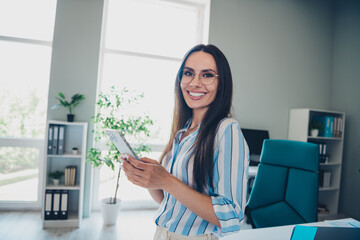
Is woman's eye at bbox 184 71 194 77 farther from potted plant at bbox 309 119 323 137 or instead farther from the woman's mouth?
potted plant at bbox 309 119 323 137

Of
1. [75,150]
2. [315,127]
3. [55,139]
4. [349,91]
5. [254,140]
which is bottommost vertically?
[75,150]

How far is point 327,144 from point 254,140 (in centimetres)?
143

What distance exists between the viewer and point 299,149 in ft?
4.86

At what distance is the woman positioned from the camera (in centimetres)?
70

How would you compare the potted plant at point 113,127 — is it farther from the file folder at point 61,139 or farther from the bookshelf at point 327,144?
the bookshelf at point 327,144

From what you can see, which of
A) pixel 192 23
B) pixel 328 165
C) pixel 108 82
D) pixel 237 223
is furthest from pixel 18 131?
pixel 328 165

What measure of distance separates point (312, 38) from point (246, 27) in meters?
1.32

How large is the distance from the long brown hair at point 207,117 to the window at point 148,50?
2178mm

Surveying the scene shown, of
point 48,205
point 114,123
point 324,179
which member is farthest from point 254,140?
point 48,205

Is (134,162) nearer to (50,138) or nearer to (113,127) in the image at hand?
(113,127)

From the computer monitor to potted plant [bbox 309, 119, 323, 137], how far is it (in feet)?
2.20

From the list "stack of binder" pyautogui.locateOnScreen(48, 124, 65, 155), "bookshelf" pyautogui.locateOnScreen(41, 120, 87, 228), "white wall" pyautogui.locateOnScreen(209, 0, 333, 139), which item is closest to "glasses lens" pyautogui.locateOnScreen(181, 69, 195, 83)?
"bookshelf" pyautogui.locateOnScreen(41, 120, 87, 228)

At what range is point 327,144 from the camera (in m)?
3.64

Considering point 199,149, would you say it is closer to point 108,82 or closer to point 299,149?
point 299,149
